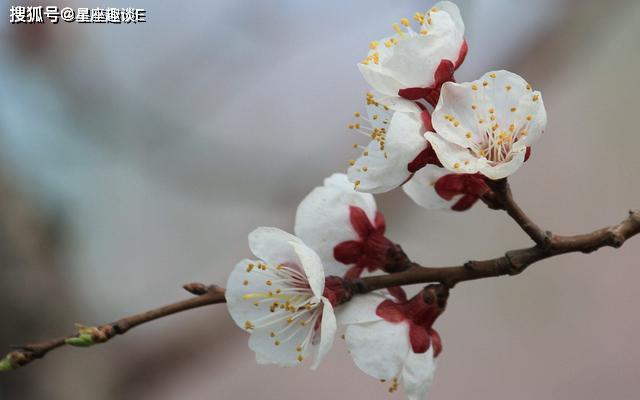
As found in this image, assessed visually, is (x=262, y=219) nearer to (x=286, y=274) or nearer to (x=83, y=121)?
(x=83, y=121)

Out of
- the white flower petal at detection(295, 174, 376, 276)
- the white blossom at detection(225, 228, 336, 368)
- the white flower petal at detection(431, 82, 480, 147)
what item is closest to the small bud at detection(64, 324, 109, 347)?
the white blossom at detection(225, 228, 336, 368)

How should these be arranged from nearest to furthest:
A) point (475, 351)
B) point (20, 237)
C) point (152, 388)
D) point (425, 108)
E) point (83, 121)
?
1. point (425, 108)
2. point (20, 237)
3. point (152, 388)
4. point (83, 121)
5. point (475, 351)

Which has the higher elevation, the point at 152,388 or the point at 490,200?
the point at 490,200

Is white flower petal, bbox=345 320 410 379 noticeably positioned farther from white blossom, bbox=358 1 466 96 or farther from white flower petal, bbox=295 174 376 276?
white blossom, bbox=358 1 466 96

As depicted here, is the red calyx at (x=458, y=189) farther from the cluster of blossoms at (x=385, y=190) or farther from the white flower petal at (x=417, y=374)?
the white flower petal at (x=417, y=374)

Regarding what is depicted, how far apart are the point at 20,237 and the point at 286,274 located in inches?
41.5

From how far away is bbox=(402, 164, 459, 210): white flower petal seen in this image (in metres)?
0.74

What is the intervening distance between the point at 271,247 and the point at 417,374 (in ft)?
0.55

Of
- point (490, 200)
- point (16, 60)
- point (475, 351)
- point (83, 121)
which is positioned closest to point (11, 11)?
point (16, 60)

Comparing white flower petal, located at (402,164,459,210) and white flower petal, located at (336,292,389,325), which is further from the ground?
white flower petal, located at (402,164,459,210)

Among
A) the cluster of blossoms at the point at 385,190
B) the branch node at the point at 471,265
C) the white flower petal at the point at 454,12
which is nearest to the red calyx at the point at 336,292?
the cluster of blossoms at the point at 385,190

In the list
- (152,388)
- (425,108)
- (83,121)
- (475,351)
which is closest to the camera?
(425,108)

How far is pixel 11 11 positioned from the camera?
1.56 m

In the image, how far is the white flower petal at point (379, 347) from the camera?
2.04 ft
